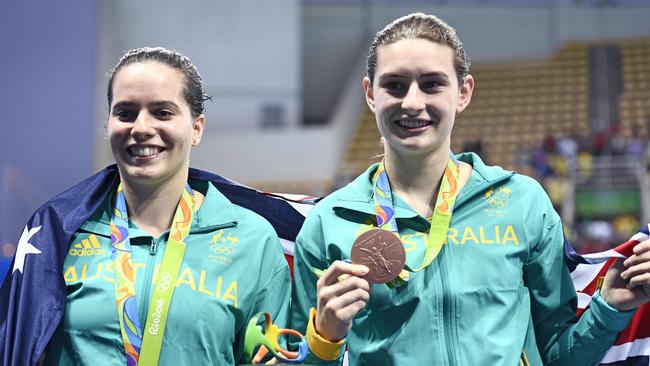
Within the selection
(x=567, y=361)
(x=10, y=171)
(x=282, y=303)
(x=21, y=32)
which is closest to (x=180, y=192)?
(x=282, y=303)

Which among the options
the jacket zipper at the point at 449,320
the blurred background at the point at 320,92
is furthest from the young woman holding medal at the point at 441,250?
the blurred background at the point at 320,92

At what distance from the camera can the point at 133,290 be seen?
224cm

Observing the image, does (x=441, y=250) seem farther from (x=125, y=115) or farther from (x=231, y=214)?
(x=125, y=115)

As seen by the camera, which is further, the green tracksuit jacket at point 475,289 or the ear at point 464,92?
→ the ear at point 464,92

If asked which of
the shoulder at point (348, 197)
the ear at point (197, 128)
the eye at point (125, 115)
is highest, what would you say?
the eye at point (125, 115)

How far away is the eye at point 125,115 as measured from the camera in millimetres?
2324

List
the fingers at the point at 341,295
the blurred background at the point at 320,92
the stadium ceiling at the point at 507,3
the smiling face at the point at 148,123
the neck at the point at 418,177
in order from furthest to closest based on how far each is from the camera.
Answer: the stadium ceiling at the point at 507,3, the blurred background at the point at 320,92, the neck at the point at 418,177, the smiling face at the point at 148,123, the fingers at the point at 341,295

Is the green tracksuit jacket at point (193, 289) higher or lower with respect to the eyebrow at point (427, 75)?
lower

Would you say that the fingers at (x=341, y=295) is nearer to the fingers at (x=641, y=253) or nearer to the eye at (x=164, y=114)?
the eye at (x=164, y=114)

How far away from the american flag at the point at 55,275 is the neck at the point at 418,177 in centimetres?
36

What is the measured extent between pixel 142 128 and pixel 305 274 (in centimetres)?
52

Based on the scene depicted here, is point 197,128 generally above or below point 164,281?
above

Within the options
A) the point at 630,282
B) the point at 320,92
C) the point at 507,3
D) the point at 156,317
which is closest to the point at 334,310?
the point at 156,317

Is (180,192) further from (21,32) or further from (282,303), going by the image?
(21,32)
